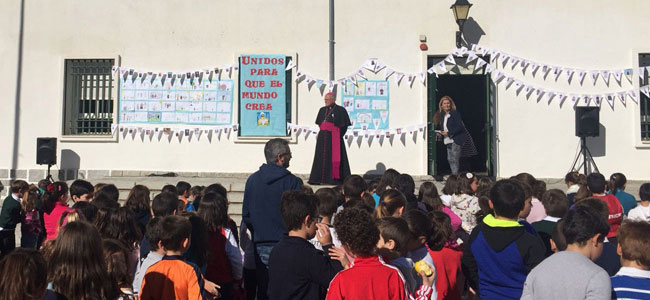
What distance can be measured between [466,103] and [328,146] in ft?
11.1

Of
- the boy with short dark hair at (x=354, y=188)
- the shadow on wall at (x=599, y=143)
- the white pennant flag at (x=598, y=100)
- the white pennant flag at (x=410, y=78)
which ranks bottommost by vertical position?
the boy with short dark hair at (x=354, y=188)

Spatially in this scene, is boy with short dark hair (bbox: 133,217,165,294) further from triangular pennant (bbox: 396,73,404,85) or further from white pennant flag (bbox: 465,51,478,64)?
white pennant flag (bbox: 465,51,478,64)

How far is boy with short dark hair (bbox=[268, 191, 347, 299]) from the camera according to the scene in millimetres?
4438

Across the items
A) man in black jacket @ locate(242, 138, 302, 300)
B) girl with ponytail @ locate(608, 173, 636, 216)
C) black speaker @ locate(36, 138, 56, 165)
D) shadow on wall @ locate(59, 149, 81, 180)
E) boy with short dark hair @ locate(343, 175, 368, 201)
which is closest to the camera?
man in black jacket @ locate(242, 138, 302, 300)

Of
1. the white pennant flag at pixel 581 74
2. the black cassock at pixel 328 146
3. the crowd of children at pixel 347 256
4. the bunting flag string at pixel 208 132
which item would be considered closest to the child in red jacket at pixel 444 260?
the crowd of children at pixel 347 256

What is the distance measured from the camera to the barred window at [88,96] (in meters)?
15.7

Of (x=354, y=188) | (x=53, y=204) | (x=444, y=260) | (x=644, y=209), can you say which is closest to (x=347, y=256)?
(x=444, y=260)

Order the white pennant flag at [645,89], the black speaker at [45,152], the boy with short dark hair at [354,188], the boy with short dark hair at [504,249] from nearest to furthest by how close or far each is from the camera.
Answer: the boy with short dark hair at [504,249] < the boy with short dark hair at [354,188] < the white pennant flag at [645,89] < the black speaker at [45,152]

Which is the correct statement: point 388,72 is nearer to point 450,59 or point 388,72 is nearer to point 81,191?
point 450,59

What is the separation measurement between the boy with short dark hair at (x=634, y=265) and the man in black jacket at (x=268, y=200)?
2.75 meters

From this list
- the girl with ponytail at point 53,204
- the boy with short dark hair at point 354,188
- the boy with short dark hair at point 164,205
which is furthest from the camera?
the girl with ponytail at point 53,204

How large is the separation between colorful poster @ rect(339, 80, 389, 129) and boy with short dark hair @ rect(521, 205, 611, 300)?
1080cm

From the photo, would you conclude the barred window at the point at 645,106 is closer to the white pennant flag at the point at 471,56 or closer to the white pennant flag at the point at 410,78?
the white pennant flag at the point at 471,56

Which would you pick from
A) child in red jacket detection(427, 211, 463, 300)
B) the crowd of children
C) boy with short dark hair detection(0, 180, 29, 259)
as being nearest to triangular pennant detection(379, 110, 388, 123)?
boy with short dark hair detection(0, 180, 29, 259)
